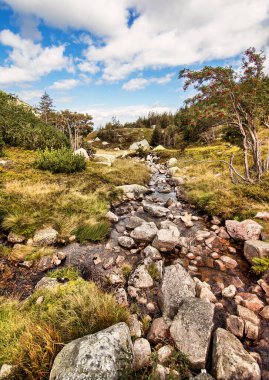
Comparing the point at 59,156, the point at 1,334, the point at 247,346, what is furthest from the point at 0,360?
the point at 59,156

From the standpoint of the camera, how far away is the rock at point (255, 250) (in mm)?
6272

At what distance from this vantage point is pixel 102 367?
270cm

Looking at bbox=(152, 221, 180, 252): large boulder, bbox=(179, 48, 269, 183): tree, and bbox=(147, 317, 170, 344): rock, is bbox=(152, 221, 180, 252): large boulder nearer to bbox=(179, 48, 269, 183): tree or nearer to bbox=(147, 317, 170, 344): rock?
bbox=(147, 317, 170, 344): rock

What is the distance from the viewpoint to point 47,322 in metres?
3.78

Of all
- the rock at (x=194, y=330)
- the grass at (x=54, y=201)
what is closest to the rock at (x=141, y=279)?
the rock at (x=194, y=330)

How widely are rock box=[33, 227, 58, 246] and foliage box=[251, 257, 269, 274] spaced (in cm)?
693

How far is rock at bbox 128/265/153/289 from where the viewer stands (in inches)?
219

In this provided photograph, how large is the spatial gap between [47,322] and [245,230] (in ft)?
23.5

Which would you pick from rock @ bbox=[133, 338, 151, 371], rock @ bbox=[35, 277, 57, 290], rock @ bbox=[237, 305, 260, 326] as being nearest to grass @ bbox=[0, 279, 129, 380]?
rock @ bbox=[35, 277, 57, 290]

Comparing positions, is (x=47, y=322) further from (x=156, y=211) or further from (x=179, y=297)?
(x=156, y=211)

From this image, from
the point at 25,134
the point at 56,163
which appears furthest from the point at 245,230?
the point at 25,134

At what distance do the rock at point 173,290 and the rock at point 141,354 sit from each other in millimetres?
859

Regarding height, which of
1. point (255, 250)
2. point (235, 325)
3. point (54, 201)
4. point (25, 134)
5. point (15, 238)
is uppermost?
point (25, 134)

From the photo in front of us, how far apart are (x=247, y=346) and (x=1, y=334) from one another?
4.66m
